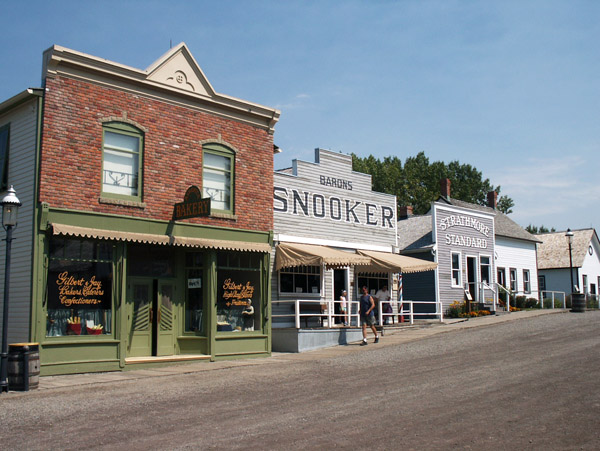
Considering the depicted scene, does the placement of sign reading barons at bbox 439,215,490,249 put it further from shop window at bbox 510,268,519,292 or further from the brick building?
the brick building

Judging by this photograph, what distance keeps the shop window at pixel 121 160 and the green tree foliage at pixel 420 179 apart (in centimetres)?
4512

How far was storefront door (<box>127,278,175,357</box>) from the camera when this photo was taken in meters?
16.4

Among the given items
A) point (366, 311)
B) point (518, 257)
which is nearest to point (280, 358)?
point (366, 311)

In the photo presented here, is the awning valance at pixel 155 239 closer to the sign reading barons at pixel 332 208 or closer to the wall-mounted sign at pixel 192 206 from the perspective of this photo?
the wall-mounted sign at pixel 192 206

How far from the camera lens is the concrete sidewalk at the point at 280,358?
13641mm

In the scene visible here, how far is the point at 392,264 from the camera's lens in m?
23.0

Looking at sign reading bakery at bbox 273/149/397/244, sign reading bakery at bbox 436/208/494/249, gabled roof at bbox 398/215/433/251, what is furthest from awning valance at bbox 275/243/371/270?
sign reading bakery at bbox 436/208/494/249

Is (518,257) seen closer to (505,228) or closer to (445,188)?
(505,228)

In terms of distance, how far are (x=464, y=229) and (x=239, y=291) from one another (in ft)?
50.6

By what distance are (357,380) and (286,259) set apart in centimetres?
825

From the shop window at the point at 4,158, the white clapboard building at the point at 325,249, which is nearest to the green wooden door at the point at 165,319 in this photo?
the white clapboard building at the point at 325,249

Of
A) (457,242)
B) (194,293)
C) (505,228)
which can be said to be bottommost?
(194,293)

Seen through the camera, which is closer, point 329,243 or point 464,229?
point 329,243

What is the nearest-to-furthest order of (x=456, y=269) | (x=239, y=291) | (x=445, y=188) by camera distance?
(x=239, y=291)
(x=456, y=269)
(x=445, y=188)
